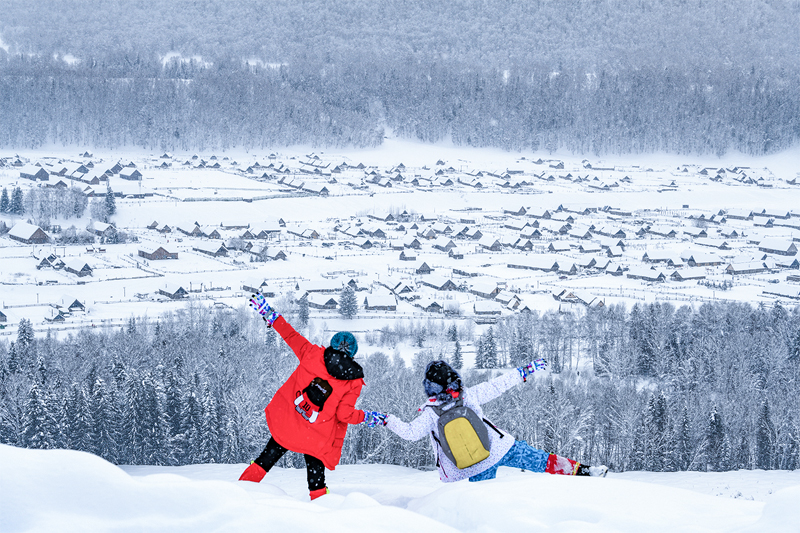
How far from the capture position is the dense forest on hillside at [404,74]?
89.8 meters

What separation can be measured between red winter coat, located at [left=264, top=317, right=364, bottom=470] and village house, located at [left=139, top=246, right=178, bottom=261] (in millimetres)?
36994

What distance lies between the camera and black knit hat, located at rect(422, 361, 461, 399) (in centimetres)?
474

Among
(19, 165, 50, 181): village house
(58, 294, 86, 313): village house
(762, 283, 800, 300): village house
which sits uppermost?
(19, 165, 50, 181): village house

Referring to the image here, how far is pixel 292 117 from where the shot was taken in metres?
93.5

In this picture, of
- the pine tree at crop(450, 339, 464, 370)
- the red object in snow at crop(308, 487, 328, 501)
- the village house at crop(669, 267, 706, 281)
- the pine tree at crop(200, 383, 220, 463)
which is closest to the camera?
the red object in snow at crop(308, 487, 328, 501)

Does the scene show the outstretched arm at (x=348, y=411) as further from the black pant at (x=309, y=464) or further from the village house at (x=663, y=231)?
the village house at (x=663, y=231)

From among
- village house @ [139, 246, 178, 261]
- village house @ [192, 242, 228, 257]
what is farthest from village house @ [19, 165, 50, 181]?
village house @ [139, 246, 178, 261]

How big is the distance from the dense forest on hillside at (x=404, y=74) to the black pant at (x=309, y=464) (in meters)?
84.6

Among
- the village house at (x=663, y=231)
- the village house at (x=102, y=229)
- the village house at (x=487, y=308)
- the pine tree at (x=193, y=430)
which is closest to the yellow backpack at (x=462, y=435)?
the pine tree at (x=193, y=430)

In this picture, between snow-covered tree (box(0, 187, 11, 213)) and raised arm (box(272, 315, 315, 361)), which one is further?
snow-covered tree (box(0, 187, 11, 213))

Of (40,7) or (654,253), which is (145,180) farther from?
(40,7)

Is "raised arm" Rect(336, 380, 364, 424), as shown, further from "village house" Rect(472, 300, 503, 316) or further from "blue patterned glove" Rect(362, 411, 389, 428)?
"village house" Rect(472, 300, 503, 316)

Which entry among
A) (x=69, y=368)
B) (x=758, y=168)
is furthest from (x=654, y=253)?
(x=758, y=168)

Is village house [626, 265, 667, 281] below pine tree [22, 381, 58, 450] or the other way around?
the other way around
